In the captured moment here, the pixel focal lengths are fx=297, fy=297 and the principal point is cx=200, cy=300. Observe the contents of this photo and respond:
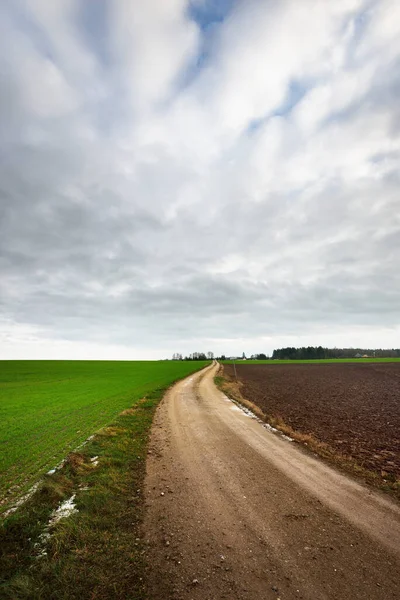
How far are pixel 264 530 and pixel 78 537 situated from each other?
4.45 m

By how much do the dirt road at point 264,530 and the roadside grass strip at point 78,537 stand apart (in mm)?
473

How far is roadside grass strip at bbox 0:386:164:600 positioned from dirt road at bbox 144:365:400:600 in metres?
0.47

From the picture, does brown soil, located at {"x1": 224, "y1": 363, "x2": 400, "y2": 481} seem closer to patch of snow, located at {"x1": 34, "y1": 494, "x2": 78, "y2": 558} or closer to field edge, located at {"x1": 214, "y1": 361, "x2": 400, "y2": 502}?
field edge, located at {"x1": 214, "y1": 361, "x2": 400, "y2": 502}

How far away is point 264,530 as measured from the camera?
737 centimetres

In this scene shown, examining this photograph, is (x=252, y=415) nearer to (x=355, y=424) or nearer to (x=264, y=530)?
(x=355, y=424)

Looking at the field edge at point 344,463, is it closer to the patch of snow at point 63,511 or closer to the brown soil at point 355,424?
the brown soil at point 355,424

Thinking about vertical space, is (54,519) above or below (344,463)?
above

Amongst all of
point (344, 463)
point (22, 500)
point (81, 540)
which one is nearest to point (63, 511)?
point (22, 500)

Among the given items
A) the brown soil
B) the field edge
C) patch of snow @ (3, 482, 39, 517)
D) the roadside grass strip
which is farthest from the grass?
the brown soil

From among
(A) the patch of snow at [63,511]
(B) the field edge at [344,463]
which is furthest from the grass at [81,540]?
(B) the field edge at [344,463]

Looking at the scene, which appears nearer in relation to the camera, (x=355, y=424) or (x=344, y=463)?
(x=344, y=463)

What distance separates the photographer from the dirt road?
5633 mm

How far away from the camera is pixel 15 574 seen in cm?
583

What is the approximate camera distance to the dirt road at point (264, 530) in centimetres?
563
